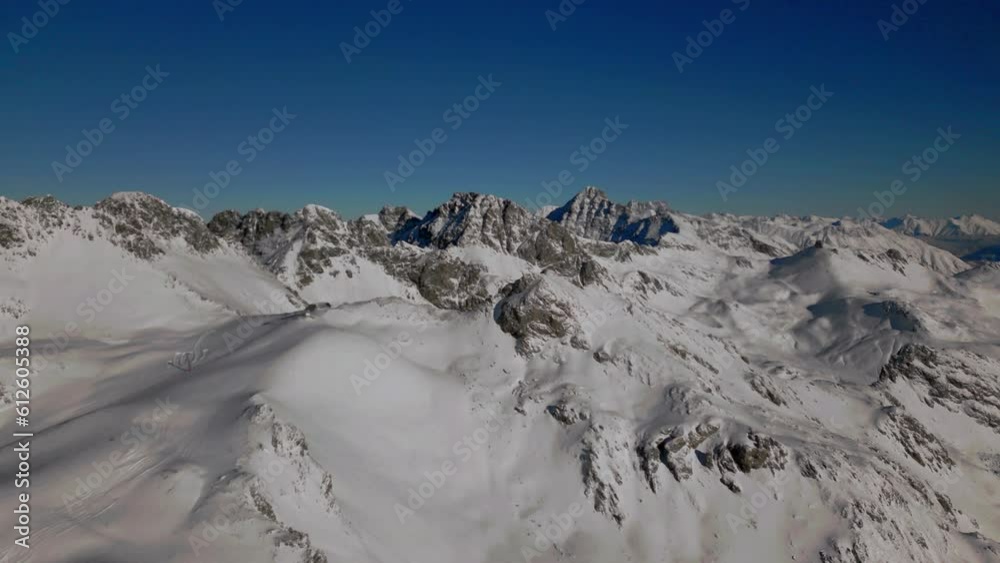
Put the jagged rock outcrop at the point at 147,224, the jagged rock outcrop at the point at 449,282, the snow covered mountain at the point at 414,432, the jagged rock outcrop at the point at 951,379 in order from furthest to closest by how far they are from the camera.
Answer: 1. the jagged rock outcrop at the point at 449,282
2. the jagged rock outcrop at the point at 951,379
3. the jagged rock outcrop at the point at 147,224
4. the snow covered mountain at the point at 414,432

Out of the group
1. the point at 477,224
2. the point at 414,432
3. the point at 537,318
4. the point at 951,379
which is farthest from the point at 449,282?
the point at 951,379

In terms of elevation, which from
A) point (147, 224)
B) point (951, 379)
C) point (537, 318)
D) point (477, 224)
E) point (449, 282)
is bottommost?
point (147, 224)

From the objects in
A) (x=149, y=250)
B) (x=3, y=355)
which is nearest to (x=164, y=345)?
(x=3, y=355)

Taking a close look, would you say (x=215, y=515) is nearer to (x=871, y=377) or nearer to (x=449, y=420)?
(x=449, y=420)

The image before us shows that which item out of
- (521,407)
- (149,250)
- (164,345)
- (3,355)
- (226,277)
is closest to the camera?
(3,355)

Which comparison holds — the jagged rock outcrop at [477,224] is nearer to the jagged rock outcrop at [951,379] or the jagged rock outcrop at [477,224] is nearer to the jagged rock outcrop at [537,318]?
the jagged rock outcrop at [537,318]

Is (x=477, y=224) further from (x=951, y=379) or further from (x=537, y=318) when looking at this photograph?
(x=951, y=379)

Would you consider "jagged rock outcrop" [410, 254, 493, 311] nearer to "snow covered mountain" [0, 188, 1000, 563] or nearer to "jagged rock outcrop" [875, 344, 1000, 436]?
"snow covered mountain" [0, 188, 1000, 563]

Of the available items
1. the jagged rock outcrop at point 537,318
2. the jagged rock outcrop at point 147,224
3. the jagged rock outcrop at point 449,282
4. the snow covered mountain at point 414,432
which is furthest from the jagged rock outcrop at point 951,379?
the jagged rock outcrop at point 147,224
